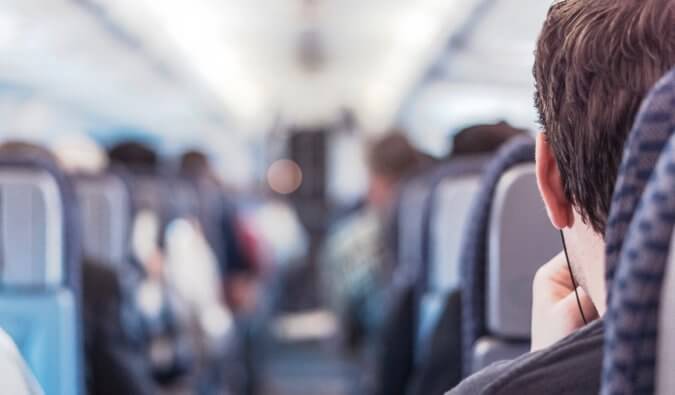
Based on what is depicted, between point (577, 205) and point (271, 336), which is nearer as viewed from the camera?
point (577, 205)

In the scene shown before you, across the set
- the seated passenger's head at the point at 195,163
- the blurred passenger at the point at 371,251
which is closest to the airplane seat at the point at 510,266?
the blurred passenger at the point at 371,251

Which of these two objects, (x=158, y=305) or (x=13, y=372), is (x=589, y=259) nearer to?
(x=13, y=372)

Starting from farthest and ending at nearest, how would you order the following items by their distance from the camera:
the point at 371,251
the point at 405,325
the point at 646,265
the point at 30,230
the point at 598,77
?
the point at 371,251 → the point at 405,325 → the point at 30,230 → the point at 598,77 → the point at 646,265

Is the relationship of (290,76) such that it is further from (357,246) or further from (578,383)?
(578,383)

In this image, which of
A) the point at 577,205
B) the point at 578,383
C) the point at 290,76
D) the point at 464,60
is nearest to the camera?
the point at 578,383

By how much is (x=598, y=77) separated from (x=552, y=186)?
6.9 inches

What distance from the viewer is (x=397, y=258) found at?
398 centimetres

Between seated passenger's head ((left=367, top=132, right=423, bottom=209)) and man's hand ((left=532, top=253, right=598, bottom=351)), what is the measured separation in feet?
11.6

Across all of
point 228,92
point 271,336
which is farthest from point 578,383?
point 228,92

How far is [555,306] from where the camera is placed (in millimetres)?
971

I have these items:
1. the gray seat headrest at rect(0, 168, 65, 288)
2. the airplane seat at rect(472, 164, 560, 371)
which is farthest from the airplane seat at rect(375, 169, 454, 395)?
the airplane seat at rect(472, 164, 560, 371)

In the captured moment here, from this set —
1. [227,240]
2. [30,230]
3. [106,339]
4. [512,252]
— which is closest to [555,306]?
[512,252]

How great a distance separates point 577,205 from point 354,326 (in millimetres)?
5952

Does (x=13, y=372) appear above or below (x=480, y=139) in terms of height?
below
